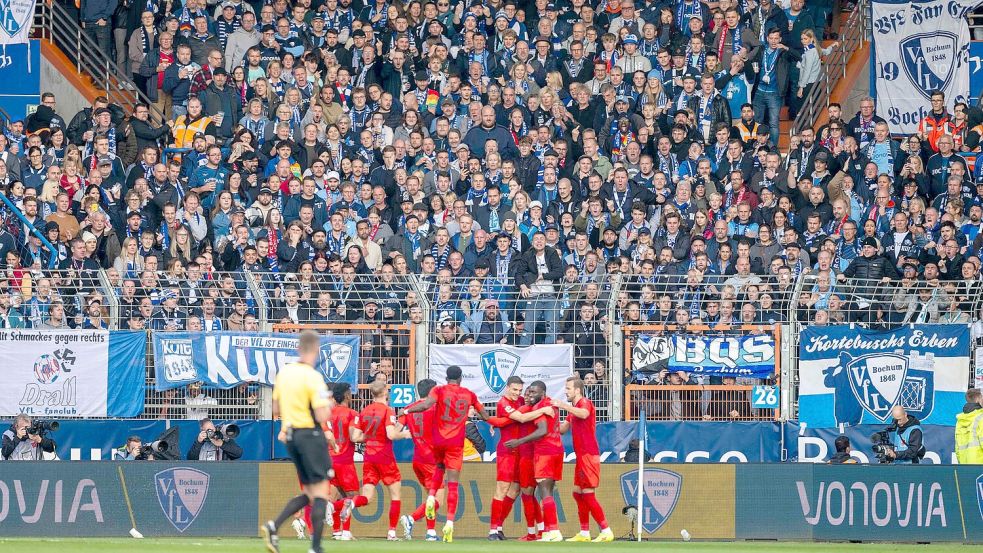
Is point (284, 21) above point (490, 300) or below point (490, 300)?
above

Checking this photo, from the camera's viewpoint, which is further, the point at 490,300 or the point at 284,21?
the point at 284,21

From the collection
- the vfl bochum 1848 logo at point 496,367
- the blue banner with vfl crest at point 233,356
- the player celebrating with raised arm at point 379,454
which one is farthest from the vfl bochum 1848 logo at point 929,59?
the player celebrating with raised arm at point 379,454

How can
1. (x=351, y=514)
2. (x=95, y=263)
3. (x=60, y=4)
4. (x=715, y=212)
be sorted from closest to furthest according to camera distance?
1. (x=351, y=514)
2. (x=95, y=263)
3. (x=715, y=212)
4. (x=60, y=4)

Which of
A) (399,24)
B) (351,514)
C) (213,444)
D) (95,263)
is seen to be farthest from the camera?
(399,24)

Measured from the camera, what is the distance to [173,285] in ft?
76.8

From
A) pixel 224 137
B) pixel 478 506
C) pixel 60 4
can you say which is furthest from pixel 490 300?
pixel 60 4

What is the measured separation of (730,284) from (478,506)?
195 inches

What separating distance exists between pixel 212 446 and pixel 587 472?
5.84 metres

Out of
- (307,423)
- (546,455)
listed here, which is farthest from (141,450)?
(307,423)

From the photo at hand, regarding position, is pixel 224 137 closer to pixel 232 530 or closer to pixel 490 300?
pixel 490 300

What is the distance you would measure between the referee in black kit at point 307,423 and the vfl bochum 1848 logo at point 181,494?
22.6 ft

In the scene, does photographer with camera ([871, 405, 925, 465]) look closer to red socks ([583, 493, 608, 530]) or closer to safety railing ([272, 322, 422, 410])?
red socks ([583, 493, 608, 530])

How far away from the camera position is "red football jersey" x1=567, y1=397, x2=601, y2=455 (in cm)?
1956

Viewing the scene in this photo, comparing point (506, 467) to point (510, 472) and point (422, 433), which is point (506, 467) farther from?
point (422, 433)
